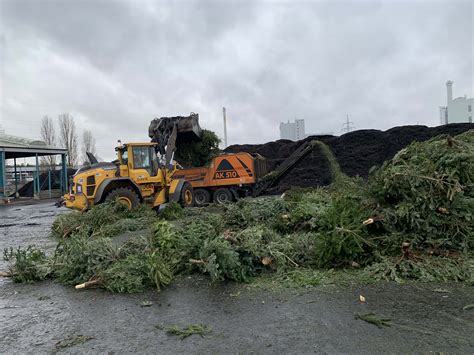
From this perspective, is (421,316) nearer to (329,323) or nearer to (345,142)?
(329,323)

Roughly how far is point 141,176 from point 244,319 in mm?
8594

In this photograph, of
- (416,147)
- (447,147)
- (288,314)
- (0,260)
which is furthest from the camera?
(0,260)

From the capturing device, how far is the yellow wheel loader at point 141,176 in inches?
406

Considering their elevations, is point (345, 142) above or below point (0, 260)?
above

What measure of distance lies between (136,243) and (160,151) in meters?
8.09

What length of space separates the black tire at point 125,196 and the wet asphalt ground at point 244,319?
5.54m

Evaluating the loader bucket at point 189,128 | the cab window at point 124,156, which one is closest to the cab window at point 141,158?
the cab window at point 124,156

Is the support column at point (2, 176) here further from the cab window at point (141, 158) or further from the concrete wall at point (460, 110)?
the concrete wall at point (460, 110)

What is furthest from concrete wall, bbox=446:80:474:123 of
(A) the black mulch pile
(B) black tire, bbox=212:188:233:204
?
(B) black tire, bbox=212:188:233:204

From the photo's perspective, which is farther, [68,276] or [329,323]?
[68,276]

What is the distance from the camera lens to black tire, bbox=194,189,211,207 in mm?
14992

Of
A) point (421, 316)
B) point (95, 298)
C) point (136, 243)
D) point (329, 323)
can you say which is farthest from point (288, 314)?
point (136, 243)

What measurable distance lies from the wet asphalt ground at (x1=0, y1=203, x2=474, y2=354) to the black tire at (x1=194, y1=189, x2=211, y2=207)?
10205mm

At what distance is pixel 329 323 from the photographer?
334 centimetres
